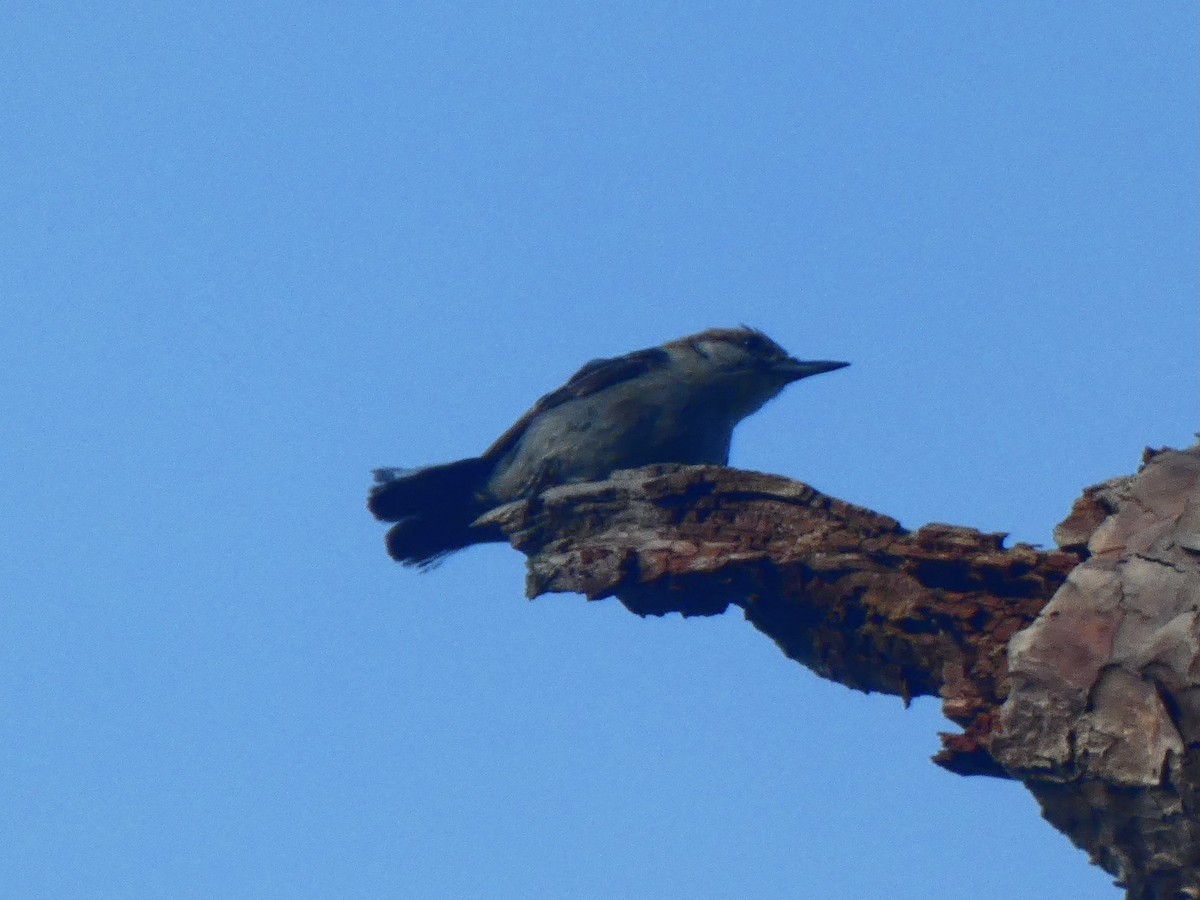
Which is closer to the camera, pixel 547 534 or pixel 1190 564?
pixel 1190 564

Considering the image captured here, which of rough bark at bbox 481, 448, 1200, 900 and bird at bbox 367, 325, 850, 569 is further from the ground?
bird at bbox 367, 325, 850, 569

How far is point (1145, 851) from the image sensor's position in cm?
353

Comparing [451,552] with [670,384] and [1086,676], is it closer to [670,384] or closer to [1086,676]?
[670,384]

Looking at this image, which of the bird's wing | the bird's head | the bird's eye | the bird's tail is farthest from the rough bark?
the bird's eye

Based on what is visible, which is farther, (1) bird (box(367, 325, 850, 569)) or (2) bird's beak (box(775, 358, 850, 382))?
(2) bird's beak (box(775, 358, 850, 382))

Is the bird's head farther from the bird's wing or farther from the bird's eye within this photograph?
the bird's wing

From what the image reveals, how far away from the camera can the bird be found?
7.07 meters

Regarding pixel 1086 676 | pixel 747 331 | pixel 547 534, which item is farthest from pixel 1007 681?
pixel 747 331

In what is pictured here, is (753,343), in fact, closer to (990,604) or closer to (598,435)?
(598,435)

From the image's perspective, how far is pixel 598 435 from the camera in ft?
23.8

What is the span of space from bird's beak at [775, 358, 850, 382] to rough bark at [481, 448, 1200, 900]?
122 inches

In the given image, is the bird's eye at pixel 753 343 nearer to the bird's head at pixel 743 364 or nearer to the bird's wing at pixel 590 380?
the bird's head at pixel 743 364

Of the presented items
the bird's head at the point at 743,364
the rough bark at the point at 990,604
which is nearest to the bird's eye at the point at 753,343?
the bird's head at the point at 743,364

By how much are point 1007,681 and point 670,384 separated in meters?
3.99
